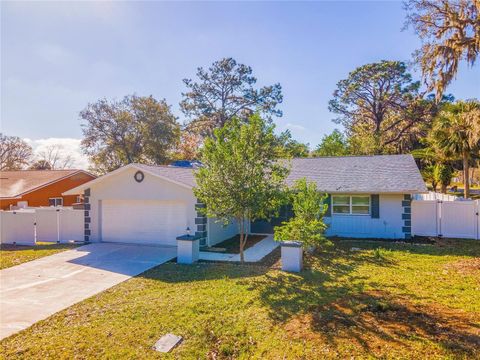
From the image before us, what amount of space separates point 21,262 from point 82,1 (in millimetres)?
9615

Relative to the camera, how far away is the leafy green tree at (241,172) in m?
9.86

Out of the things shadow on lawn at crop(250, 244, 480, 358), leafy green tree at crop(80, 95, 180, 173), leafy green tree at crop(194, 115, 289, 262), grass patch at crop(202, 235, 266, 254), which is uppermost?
leafy green tree at crop(80, 95, 180, 173)

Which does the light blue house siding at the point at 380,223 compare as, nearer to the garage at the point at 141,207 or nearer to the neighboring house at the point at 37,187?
the garage at the point at 141,207

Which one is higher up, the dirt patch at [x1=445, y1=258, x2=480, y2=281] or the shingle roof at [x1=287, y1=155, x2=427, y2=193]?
the shingle roof at [x1=287, y1=155, x2=427, y2=193]

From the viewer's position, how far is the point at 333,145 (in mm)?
32938

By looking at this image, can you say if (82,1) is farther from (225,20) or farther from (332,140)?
(332,140)

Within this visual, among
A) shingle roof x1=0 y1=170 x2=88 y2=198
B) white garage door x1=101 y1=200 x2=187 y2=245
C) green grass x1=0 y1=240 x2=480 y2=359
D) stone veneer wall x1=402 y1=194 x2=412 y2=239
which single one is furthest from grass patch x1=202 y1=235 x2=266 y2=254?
shingle roof x1=0 y1=170 x2=88 y2=198

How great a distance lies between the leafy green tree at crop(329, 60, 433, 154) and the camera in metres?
31.3

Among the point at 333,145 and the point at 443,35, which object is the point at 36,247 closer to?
the point at 443,35

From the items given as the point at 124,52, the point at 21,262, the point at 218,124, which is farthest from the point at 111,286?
the point at 218,124

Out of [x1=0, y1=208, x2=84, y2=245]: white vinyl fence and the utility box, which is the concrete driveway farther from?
[x1=0, y1=208, x2=84, y2=245]: white vinyl fence

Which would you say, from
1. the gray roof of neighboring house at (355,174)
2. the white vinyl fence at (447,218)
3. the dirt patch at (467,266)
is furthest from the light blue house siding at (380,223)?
the dirt patch at (467,266)

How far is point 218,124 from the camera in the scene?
1359 inches

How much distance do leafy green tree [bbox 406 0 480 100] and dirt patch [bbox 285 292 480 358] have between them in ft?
25.3
